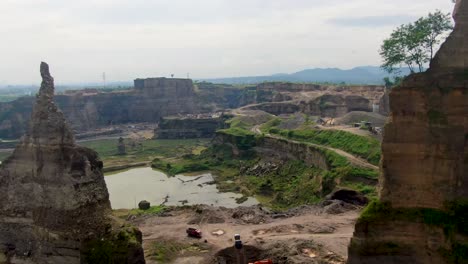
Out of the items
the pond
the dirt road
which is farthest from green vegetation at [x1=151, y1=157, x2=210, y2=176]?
the dirt road

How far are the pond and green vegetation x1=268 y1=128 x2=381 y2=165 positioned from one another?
1509cm

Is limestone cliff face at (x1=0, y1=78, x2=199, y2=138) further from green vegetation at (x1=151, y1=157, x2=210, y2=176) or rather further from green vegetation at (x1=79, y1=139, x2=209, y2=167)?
green vegetation at (x1=151, y1=157, x2=210, y2=176)

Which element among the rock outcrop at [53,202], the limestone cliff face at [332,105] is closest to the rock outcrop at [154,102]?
the limestone cliff face at [332,105]

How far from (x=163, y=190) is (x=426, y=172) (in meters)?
48.6

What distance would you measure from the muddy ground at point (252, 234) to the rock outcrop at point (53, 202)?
29.8 feet

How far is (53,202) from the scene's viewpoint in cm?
2944

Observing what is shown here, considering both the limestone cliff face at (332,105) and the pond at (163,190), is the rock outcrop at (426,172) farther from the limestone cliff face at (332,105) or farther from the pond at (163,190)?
the limestone cliff face at (332,105)

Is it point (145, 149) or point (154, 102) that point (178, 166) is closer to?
point (145, 149)

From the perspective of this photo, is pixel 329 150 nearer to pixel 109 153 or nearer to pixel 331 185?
pixel 331 185

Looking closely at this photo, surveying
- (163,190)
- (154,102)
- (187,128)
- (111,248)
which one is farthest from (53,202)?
(154,102)

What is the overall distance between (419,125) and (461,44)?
5.05 meters

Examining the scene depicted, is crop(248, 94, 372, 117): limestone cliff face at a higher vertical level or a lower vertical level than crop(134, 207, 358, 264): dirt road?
higher

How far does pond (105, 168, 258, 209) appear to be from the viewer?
206ft

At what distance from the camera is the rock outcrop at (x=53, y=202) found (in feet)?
95.9
